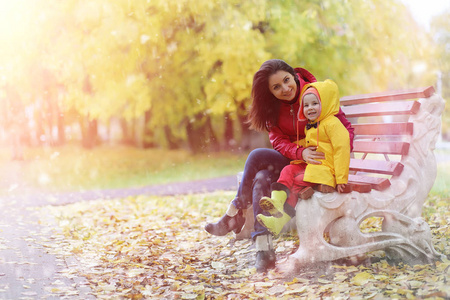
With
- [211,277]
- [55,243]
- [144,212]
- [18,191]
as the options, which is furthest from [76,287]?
[18,191]

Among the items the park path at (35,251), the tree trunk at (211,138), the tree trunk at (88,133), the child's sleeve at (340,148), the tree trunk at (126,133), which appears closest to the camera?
the child's sleeve at (340,148)

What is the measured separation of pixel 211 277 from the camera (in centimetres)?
400

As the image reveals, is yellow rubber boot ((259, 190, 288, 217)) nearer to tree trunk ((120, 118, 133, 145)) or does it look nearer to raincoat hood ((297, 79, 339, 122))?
raincoat hood ((297, 79, 339, 122))

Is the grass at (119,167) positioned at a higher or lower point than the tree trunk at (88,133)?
lower

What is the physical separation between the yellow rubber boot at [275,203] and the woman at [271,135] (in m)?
0.20

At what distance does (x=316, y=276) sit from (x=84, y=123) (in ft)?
57.4

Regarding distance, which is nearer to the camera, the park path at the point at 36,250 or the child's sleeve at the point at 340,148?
the child's sleeve at the point at 340,148

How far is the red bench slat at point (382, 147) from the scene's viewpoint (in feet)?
12.9

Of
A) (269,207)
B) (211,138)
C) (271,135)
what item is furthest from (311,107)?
(211,138)

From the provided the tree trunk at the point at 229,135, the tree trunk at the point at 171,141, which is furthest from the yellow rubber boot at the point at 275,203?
the tree trunk at the point at 171,141

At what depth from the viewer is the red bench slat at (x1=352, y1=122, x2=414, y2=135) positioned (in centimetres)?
399

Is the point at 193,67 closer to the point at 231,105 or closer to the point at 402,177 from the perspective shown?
the point at 231,105

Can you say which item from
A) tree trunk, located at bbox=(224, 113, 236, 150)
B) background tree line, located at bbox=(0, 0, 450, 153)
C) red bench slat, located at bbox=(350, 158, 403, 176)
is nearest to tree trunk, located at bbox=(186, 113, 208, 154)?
tree trunk, located at bbox=(224, 113, 236, 150)

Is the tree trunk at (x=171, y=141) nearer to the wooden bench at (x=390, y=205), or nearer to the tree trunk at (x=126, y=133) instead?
the tree trunk at (x=126, y=133)
